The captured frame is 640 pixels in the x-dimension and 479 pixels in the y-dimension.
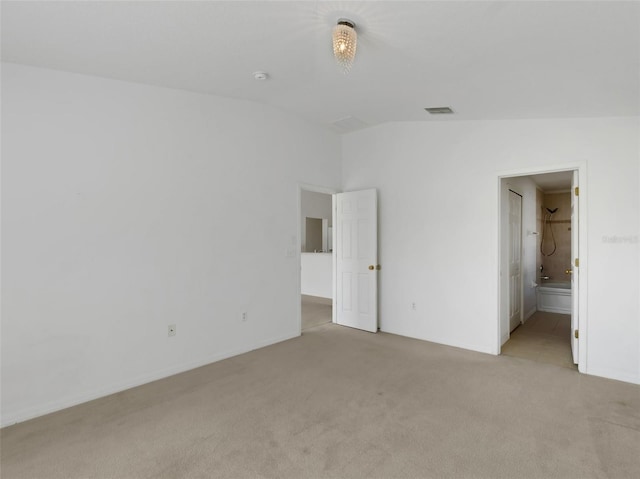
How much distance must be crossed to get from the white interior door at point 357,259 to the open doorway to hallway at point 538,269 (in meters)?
1.60

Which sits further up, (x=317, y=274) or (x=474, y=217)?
(x=474, y=217)

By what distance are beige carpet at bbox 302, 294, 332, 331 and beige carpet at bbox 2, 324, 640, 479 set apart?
1.84 m

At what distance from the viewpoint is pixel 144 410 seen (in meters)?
2.71

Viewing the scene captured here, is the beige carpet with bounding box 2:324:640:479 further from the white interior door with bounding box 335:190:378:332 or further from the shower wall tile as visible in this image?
the shower wall tile

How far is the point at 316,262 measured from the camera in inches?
305

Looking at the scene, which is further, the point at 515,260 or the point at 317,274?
the point at 317,274

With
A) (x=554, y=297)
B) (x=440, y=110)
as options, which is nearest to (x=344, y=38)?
(x=440, y=110)

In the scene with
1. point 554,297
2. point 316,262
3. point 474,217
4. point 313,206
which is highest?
point 313,206

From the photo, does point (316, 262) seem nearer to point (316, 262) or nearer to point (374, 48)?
point (316, 262)

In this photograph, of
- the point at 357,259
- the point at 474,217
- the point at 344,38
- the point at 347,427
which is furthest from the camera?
the point at 357,259

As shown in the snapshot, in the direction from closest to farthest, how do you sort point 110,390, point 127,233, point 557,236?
point 110,390, point 127,233, point 557,236

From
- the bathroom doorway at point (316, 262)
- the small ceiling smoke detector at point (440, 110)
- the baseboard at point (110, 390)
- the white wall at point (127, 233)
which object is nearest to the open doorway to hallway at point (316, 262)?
the bathroom doorway at point (316, 262)

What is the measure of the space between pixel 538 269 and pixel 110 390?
23.1ft

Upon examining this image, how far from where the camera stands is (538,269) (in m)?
6.61
